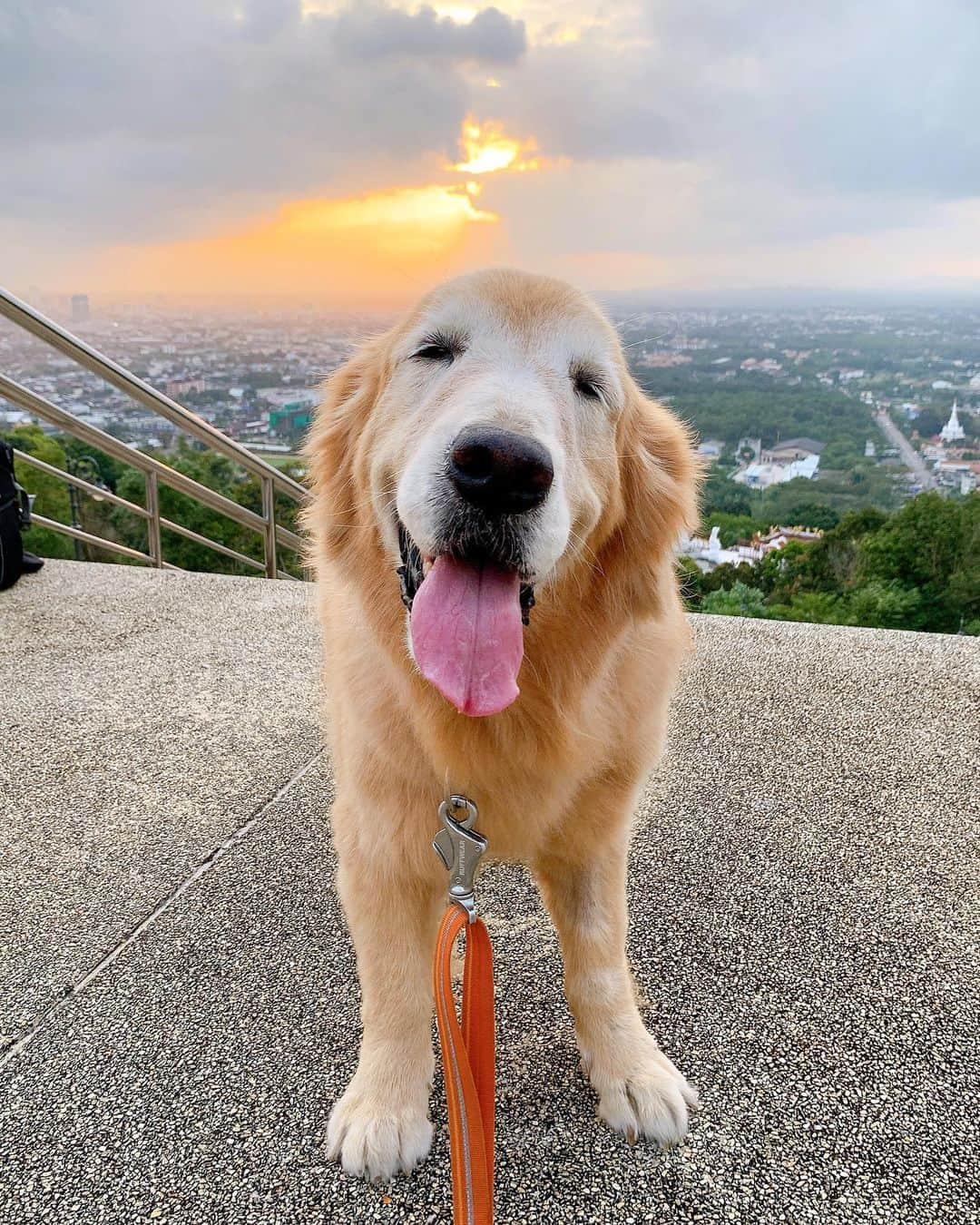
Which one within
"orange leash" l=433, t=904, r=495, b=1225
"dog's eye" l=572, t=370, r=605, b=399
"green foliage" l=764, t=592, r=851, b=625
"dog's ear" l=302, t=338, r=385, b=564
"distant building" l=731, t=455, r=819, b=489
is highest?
"dog's eye" l=572, t=370, r=605, b=399

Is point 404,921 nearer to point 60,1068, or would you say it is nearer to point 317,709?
point 60,1068

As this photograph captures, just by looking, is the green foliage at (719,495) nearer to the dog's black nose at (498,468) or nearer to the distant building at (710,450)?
the distant building at (710,450)

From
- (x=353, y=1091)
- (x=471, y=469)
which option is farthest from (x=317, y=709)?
(x=471, y=469)

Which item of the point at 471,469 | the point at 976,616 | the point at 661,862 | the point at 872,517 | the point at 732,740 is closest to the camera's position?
the point at 471,469

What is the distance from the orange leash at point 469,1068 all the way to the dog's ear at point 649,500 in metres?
0.78

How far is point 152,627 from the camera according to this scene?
3992 millimetres

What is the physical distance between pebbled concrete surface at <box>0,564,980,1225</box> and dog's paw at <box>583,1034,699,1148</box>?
34 mm

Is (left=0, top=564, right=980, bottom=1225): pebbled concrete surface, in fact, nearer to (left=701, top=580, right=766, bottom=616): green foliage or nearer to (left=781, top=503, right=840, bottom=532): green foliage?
(left=701, top=580, right=766, bottom=616): green foliage

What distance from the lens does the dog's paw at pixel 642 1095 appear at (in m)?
1.51

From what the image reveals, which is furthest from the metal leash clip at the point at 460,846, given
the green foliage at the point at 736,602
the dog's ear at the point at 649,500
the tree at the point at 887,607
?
the tree at the point at 887,607

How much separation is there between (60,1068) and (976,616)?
5209mm

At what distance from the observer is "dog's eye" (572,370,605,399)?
161cm

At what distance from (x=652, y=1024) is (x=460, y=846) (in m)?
0.70

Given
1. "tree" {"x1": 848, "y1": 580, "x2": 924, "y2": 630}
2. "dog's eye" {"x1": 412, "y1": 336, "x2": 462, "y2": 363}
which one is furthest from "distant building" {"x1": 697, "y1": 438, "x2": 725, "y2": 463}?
"tree" {"x1": 848, "y1": 580, "x2": 924, "y2": 630}
